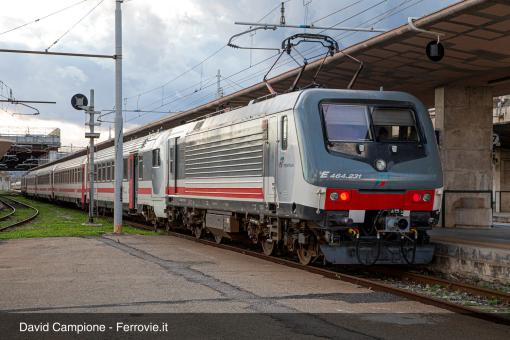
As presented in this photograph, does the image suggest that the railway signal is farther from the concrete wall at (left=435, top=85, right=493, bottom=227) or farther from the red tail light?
the red tail light

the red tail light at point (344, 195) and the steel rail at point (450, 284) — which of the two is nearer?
the steel rail at point (450, 284)

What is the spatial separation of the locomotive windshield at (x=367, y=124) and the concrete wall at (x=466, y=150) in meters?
7.90

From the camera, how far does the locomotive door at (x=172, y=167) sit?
62.4 feet

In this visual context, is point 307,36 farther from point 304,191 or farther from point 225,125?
point 304,191

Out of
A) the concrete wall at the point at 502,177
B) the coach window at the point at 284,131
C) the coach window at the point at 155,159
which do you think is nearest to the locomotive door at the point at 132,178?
the coach window at the point at 155,159

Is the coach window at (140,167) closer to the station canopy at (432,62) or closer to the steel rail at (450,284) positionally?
the station canopy at (432,62)

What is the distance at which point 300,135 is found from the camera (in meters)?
11.2

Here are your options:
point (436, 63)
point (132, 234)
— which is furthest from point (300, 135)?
point (132, 234)

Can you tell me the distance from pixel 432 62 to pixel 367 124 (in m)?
5.93

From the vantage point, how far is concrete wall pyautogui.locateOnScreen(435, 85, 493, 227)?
19.2m

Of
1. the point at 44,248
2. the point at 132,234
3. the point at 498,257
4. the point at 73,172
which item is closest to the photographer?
the point at 498,257

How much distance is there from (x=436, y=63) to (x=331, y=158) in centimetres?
699

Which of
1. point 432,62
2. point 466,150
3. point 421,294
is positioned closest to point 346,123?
point 421,294

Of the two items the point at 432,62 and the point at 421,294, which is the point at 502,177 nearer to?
the point at 432,62
